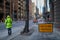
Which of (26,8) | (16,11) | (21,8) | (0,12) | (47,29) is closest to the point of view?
(47,29)


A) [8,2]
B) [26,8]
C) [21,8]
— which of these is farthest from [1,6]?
[26,8]

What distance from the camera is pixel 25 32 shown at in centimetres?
1952

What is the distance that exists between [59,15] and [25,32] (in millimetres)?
11407

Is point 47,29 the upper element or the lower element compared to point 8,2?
lower

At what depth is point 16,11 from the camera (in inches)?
4894

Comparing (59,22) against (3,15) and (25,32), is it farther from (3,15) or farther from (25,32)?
(3,15)

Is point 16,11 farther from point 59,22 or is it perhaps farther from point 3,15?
point 59,22

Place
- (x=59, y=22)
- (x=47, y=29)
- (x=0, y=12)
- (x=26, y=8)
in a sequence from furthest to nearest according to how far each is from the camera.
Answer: (x=0, y=12) → (x=59, y=22) → (x=26, y=8) → (x=47, y=29)

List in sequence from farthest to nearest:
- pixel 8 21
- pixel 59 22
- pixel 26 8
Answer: pixel 59 22 < pixel 26 8 < pixel 8 21

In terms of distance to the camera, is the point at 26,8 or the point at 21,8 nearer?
the point at 26,8

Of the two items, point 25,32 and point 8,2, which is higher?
point 8,2

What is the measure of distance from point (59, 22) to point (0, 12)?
201 feet

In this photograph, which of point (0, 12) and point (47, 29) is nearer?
point (47, 29)

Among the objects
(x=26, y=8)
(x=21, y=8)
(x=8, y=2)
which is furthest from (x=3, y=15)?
(x=26, y=8)
